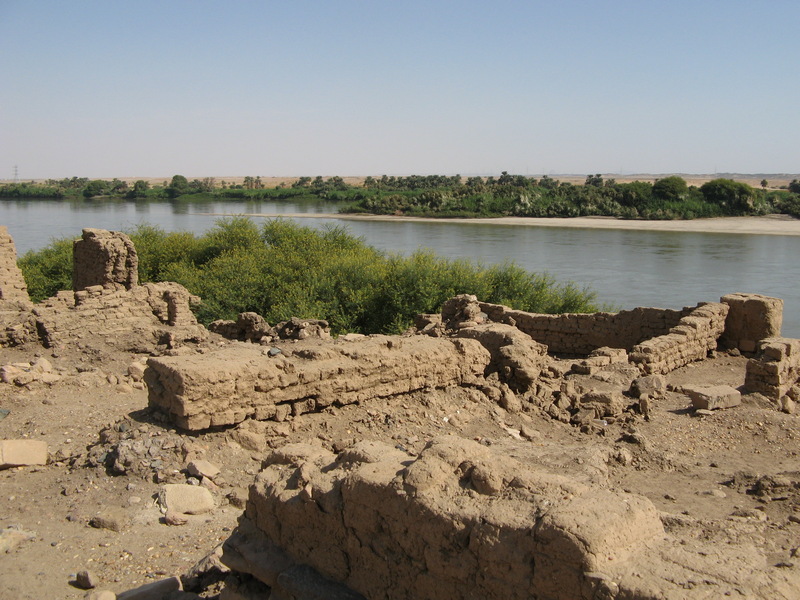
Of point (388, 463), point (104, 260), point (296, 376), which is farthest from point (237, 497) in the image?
point (104, 260)

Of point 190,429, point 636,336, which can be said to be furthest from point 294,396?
point 636,336

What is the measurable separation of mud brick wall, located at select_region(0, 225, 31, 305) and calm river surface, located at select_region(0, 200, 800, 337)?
58.4 ft

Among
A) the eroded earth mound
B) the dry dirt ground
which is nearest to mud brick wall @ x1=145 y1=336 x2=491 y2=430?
the eroded earth mound

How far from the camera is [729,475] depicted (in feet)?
23.7

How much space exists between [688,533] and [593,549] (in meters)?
1.06

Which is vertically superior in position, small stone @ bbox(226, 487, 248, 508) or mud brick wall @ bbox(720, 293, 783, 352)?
mud brick wall @ bbox(720, 293, 783, 352)

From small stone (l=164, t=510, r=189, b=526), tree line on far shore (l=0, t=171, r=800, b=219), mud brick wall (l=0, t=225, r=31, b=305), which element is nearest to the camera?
small stone (l=164, t=510, r=189, b=526)

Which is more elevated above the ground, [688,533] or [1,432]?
[688,533]

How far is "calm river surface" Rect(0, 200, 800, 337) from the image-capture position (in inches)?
1293

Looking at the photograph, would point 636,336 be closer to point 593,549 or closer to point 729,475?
point 729,475

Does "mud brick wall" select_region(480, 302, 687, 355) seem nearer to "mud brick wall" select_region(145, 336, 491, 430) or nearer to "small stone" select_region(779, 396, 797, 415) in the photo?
"small stone" select_region(779, 396, 797, 415)

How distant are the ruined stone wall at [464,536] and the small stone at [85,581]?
111 centimetres

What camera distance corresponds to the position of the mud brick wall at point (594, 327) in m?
14.0

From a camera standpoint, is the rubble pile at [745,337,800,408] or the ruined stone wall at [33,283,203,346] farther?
the ruined stone wall at [33,283,203,346]
